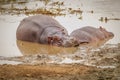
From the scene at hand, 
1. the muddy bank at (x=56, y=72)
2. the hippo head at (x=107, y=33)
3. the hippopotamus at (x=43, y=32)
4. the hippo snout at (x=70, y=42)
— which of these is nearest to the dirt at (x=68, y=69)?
the muddy bank at (x=56, y=72)

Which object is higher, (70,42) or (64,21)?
(64,21)

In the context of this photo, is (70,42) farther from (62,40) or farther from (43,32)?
(43,32)

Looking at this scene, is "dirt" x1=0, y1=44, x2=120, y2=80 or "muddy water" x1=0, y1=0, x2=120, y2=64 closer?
"dirt" x1=0, y1=44, x2=120, y2=80

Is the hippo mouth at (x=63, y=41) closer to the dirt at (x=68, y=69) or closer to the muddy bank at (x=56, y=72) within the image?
the dirt at (x=68, y=69)

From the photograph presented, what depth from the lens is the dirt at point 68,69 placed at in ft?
22.6

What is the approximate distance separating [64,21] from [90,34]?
7.53 ft

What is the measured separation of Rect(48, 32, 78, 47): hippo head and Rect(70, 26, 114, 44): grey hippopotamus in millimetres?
296

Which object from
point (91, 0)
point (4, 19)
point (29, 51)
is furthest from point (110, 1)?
point (29, 51)

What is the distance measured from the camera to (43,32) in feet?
34.6

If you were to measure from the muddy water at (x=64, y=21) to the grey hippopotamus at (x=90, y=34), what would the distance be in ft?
1.08

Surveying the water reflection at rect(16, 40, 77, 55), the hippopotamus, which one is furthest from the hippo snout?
the water reflection at rect(16, 40, 77, 55)

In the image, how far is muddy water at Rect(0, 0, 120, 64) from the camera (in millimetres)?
8848

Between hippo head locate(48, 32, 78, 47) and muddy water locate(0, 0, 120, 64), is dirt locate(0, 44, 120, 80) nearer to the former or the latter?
muddy water locate(0, 0, 120, 64)

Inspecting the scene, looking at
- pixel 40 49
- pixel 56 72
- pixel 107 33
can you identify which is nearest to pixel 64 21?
pixel 107 33
